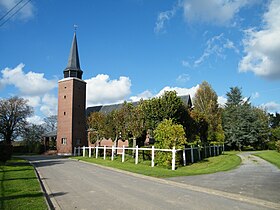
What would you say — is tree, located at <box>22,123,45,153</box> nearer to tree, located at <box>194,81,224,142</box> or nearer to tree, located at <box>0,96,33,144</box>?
tree, located at <box>0,96,33,144</box>

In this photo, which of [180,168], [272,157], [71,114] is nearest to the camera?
[180,168]

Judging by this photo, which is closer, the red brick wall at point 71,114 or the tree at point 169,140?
the tree at point 169,140

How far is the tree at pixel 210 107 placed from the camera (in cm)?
4797

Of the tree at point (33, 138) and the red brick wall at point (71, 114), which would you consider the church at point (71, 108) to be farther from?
the tree at point (33, 138)

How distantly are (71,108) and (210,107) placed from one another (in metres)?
25.8

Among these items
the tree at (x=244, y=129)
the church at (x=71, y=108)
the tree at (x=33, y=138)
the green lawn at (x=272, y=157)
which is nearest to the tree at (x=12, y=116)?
the tree at (x=33, y=138)

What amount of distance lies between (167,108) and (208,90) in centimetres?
3174

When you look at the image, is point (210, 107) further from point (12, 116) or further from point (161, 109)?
point (12, 116)

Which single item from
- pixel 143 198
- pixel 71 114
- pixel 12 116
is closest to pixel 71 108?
pixel 71 114

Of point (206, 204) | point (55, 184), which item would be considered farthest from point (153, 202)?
point (55, 184)

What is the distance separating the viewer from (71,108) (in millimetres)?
44500

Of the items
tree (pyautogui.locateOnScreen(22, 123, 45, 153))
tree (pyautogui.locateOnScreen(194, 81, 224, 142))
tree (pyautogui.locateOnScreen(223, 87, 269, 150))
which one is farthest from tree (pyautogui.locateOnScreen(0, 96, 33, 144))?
tree (pyautogui.locateOnScreen(223, 87, 269, 150))

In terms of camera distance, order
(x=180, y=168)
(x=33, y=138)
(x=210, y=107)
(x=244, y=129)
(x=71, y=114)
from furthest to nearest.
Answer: (x=33, y=138) < (x=210, y=107) < (x=244, y=129) < (x=71, y=114) < (x=180, y=168)

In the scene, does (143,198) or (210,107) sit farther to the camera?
(210,107)
